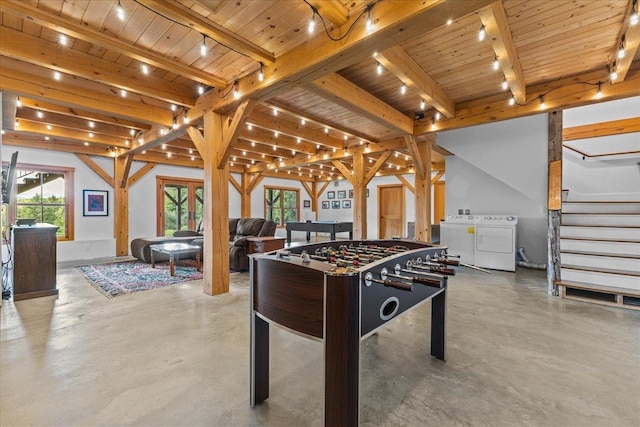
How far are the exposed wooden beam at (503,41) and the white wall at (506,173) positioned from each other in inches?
77.5

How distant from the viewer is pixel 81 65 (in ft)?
9.77

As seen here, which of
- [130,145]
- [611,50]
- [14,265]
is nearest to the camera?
[611,50]

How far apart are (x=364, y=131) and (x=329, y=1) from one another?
3418 millimetres

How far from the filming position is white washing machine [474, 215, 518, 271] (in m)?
5.05

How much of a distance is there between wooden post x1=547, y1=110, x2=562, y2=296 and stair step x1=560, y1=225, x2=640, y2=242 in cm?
29

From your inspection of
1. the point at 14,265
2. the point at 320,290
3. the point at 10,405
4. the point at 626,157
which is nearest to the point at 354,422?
the point at 320,290

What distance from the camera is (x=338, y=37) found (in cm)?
229

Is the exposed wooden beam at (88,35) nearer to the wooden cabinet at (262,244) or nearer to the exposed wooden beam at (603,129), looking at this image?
the wooden cabinet at (262,244)

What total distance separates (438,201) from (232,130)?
7.61 meters

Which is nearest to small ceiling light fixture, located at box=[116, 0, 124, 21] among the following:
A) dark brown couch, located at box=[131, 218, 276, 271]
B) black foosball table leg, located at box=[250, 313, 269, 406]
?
black foosball table leg, located at box=[250, 313, 269, 406]

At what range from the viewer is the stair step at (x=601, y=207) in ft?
13.7

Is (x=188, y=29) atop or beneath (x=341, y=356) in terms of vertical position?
atop

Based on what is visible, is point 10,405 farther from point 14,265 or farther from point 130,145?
point 130,145

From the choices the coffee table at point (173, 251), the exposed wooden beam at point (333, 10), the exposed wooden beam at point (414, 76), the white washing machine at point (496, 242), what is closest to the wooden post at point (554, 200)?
the white washing machine at point (496, 242)
